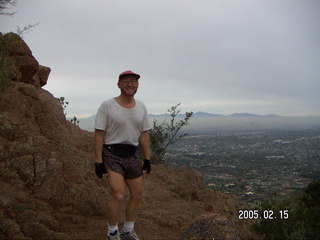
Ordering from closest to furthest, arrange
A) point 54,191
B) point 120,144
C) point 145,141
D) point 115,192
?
point 115,192, point 120,144, point 145,141, point 54,191

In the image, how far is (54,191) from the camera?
249 inches

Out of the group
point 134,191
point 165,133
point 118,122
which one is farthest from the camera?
point 165,133

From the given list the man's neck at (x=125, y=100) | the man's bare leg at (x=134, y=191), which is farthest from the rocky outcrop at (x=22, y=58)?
the man's bare leg at (x=134, y=191)

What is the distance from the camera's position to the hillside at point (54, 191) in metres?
5.29

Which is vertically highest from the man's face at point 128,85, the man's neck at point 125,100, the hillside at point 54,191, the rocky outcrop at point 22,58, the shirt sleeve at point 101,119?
the rocky outcrop at point 22,58

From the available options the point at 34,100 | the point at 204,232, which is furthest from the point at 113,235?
the point at 34,100

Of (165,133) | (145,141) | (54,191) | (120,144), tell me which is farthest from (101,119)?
(165,133)

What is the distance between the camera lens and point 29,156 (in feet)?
21.9

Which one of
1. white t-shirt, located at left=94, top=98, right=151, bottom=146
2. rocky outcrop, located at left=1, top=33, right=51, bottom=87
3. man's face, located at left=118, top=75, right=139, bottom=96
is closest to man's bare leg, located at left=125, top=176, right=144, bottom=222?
white t-shirt, located at left=94, top=98, right=151, bottom=146

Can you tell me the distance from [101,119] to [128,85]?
64 cm

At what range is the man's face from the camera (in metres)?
4.50

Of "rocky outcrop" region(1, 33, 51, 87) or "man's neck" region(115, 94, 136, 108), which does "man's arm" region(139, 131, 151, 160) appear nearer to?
"man's neck" region(115, 94, 136, 108)

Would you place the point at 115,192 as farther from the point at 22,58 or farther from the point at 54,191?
the point at 22,58

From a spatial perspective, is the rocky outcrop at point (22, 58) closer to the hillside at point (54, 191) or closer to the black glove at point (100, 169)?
the hillside at point (54, 191)
